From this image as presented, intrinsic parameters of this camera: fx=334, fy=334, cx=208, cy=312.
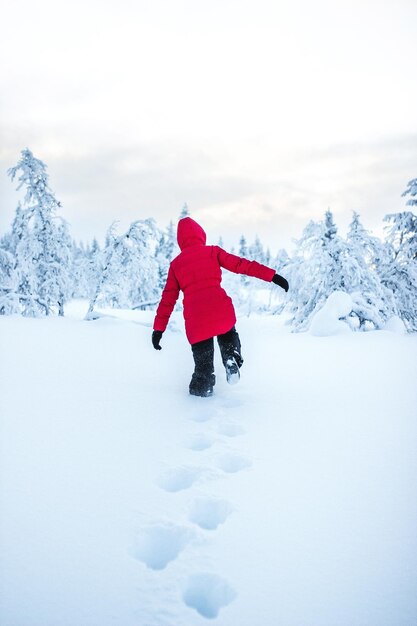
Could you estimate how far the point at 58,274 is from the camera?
14.5 meters

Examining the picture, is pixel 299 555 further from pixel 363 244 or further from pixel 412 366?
pixel 363 244

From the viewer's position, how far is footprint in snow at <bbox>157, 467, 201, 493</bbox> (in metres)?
1.94

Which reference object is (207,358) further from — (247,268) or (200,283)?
(247,268)

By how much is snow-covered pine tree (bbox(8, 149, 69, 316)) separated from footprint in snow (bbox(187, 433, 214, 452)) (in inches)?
483

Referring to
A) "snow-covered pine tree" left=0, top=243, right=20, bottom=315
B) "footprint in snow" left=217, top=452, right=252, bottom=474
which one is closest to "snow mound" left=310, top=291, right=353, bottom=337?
"footprint in snow" left=217, top=452, right=252, bottom=474

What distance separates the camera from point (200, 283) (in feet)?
12.4

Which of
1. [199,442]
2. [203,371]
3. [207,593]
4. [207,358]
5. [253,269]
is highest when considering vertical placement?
[253,269]

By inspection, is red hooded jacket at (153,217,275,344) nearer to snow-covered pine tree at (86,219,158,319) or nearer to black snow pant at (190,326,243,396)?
black snow pant at (190,326,243,396)

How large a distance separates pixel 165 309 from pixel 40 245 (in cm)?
1241

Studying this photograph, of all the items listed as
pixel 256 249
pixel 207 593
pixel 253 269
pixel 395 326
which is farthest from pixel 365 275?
pixel 256 249

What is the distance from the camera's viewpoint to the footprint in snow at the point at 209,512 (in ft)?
5.49

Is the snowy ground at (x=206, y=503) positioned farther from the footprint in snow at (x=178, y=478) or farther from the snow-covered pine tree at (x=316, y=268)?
the snow-covered pine tree at (x=316, y=268)

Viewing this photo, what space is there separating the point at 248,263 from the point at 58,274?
12843mm

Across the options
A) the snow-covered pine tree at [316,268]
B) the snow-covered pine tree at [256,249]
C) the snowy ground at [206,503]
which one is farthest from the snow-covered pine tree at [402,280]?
the snow-covered pine tree at [256,249]
